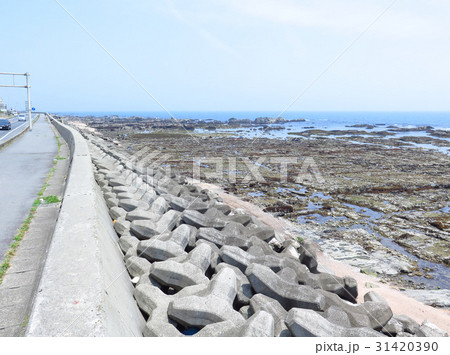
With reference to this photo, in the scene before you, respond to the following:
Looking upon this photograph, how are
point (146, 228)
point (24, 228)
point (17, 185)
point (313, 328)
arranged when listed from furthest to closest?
point (17, 185) < point (146, 228) < point (24, 228) < point (313, 328)

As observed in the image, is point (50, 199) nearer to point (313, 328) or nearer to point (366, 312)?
point (313, 328)

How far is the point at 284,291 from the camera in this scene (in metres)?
3.86

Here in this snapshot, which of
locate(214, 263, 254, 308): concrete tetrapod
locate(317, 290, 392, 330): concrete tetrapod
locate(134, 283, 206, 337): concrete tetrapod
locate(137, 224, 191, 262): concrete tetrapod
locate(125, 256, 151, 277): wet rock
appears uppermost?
locate(137, 224, 191, 262): concrete tetrapod

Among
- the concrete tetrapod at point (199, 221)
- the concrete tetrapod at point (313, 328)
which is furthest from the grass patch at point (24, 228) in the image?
the concrete tetrapod at point (313, 328)

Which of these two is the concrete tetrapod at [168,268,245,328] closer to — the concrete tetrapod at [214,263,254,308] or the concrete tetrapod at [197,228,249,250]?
the concrete tetrapod at [214,263,254,308]

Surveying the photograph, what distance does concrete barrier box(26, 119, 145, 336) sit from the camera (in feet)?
6.95

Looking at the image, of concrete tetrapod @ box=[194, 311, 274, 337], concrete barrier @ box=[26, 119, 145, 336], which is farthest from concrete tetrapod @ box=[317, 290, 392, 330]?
concrete barrier @ box=[26, 119, 145, 336]

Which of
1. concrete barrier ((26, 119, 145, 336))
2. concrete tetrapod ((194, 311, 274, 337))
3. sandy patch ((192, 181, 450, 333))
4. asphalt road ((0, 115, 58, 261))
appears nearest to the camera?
concrete barrier ((26, 119, 145, 336))

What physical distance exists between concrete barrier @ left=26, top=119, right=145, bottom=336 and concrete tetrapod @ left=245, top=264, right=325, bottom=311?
4.45ft

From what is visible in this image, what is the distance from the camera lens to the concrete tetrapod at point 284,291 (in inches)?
149

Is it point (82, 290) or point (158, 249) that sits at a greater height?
point (82, 290)

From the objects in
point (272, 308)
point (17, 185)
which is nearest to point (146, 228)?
point (272, 308)

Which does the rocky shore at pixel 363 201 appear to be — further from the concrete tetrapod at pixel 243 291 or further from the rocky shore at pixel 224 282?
the concrete tetrapod at pixel 243 291

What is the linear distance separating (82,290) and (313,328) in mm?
1925
